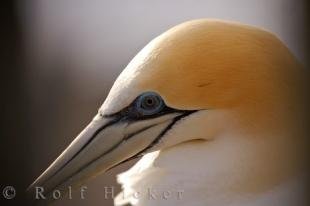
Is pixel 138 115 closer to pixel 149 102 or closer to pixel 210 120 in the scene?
pixel 149 102

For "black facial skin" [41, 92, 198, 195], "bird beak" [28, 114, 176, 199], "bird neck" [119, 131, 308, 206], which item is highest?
"black facial skin" [41, 92, 198, 195]

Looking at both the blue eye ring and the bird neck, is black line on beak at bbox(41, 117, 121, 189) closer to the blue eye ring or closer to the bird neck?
the blue eye ring

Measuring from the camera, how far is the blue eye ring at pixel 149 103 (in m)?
1.51

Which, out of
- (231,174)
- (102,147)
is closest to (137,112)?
(102,147)

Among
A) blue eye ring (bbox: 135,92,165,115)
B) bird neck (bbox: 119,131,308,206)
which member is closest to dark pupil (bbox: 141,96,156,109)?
blue eye ring (bbox: 135,92,165,115)

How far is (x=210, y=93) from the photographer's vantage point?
154 centimetres

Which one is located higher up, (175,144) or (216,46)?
(216,46)

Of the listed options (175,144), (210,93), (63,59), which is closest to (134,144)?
(175,144)

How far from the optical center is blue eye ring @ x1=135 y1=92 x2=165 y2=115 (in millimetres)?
1514

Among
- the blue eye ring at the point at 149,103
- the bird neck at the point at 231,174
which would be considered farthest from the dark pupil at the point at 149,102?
the bird neck at the point at 231,174

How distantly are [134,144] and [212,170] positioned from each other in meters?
0.18

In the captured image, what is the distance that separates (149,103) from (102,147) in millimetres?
146

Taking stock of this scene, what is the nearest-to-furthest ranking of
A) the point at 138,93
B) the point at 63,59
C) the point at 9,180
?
the point at 138,93 < the point at 9,180 < the point at 63,59

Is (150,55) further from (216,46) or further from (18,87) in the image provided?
(18,87)
